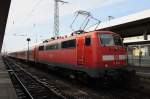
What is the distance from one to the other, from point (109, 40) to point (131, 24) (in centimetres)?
1639

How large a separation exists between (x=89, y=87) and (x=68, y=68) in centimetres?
293

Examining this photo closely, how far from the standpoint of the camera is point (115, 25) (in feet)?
112

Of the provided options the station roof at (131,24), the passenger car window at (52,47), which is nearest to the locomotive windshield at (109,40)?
the passenger car window at (52,47)

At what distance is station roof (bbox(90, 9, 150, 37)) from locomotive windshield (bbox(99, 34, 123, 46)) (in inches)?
448

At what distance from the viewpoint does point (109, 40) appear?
17.3 m

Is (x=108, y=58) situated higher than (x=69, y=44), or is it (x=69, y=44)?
(x=69, y=44)

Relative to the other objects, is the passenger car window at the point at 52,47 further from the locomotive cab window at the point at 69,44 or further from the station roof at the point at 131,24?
the station roof at the point at 131,24

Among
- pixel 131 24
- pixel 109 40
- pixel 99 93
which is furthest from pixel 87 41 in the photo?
pixel 131 24

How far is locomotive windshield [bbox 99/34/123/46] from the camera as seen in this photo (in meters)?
17.0

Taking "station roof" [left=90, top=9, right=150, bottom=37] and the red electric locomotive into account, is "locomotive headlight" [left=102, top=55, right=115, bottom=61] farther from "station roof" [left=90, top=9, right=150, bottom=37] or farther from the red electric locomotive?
"station roof" [left=90, top=9, right=150, bottom=37]

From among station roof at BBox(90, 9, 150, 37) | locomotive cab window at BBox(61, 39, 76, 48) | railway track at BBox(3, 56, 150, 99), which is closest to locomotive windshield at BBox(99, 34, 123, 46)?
railway track at BBox(3, 56, 150, 99)

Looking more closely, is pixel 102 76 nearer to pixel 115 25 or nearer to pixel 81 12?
pixel 81 12

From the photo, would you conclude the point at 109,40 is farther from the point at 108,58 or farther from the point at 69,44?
the point at 69,44

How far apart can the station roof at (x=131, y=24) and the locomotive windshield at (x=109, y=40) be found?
37.4ft
